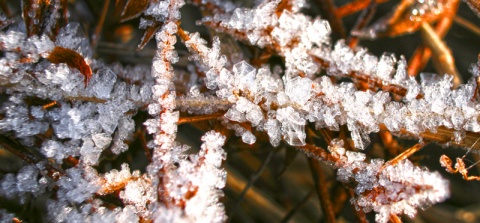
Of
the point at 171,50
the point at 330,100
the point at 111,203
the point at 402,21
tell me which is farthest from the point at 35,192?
the point at 402,21

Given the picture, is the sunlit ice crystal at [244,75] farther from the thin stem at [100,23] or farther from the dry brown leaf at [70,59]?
the thin stem at [100,23]

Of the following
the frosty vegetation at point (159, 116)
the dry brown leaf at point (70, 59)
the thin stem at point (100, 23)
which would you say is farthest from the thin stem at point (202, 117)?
the thin stem at point (100, 23)

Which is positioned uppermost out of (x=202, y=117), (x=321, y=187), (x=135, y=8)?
(x=135, y=8)

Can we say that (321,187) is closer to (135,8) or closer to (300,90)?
(300,90)

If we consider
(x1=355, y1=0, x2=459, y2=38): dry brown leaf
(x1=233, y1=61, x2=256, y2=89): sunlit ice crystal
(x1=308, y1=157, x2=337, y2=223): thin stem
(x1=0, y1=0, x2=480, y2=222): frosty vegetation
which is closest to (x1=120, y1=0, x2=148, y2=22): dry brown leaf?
(x1=0, y1=0, x2=480, y2=222): frosty vegetation

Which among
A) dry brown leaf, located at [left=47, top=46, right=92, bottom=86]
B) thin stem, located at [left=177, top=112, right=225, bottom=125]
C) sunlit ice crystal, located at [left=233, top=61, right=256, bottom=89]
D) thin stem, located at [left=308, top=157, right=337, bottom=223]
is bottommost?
thin stem, located at [left=308, top=157, right=337, bottom=223]

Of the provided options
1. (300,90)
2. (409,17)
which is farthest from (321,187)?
(409,17)

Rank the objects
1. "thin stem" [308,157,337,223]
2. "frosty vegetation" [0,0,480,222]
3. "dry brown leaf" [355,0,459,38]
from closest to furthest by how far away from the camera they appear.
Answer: "frosty vegetation" [0,0,480,222] → "thin stem" [308,157,337,223] → "dry brown leaf" [355,0,459,38]

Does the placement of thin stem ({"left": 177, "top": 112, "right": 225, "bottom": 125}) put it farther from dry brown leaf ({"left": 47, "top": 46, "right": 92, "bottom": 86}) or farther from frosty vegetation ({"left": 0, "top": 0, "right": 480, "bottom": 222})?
dry brown leaf ({"left": 47, "top": 46, "right": 92, "bottom": 86})
